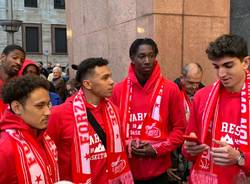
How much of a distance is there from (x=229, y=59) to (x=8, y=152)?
1.59 m

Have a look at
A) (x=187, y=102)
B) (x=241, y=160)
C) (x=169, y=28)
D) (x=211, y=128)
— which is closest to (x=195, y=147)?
(x=211, y=128)

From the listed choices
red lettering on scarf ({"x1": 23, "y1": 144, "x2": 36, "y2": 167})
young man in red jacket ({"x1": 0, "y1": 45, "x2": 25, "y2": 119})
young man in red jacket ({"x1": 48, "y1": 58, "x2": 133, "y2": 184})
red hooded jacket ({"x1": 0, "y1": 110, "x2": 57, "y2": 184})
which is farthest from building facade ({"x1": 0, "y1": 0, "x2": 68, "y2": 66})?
red lettering on scarf ({"x1": 23, "y1": 144, "x2": 36, "y2": 167})

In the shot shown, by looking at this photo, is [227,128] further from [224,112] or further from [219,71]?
[219,71]

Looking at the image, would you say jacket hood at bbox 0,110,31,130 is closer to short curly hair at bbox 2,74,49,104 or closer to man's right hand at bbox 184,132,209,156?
short curly hair at bbox 2,74,49,104

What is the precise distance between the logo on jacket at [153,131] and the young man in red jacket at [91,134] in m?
0.36

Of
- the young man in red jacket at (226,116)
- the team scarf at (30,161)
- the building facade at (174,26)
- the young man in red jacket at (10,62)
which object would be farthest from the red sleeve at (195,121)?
the building facade at (174,26)

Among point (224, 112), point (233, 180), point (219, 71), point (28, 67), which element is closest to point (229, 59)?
point (219, 71)

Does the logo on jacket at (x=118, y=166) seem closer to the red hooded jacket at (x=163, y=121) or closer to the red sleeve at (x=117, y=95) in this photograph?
the red hooded jacket at (x=163, y=121)

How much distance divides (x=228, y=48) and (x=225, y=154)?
0.74 metres

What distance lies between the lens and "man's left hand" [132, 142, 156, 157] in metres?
3.59

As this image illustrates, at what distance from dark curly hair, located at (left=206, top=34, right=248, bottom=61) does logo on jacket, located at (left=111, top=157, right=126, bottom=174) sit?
1.22m

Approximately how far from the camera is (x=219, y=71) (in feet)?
8.88

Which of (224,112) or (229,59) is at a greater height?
(229,59)

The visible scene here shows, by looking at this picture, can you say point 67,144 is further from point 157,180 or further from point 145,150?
point 157,180
